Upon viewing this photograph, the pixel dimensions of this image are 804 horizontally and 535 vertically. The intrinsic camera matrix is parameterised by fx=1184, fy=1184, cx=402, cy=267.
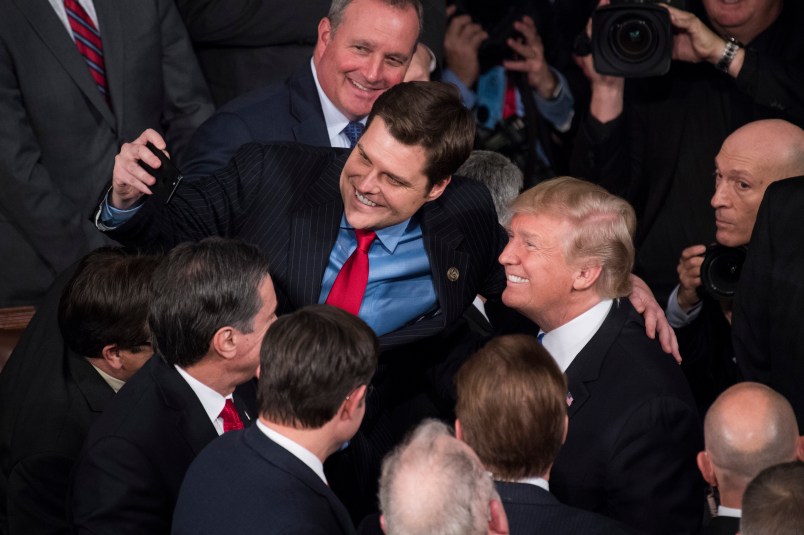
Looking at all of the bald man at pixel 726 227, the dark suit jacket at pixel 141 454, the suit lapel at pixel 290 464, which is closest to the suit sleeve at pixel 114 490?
the dark suit jacket at pixel 141 454

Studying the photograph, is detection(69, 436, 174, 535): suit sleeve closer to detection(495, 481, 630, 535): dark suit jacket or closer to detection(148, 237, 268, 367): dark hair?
detection(148, 237, 268, 367): dark hair

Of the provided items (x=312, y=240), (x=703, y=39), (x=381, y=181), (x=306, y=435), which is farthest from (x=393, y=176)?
(x=703, y=39)

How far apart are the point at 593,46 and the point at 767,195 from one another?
1.12 metres

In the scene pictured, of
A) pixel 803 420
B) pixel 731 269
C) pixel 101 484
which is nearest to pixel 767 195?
pixel 731 269

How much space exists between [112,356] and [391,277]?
0.80 m

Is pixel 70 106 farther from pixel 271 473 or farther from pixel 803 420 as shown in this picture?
pixel 803 420

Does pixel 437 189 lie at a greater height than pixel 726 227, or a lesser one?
greater

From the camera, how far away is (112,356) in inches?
122

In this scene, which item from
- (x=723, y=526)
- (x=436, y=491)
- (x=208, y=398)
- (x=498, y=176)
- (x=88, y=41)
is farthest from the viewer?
(x=88, y=41)

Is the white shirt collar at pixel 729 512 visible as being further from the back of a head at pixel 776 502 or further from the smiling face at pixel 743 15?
the smiling face at pixel 743 15

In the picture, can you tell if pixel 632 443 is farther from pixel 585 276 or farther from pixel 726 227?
pixel 726 227

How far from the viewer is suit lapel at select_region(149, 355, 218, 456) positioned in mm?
2801

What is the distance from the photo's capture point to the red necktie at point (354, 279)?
3.27 metres

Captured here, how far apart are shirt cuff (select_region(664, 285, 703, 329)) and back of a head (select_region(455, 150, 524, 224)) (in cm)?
70
